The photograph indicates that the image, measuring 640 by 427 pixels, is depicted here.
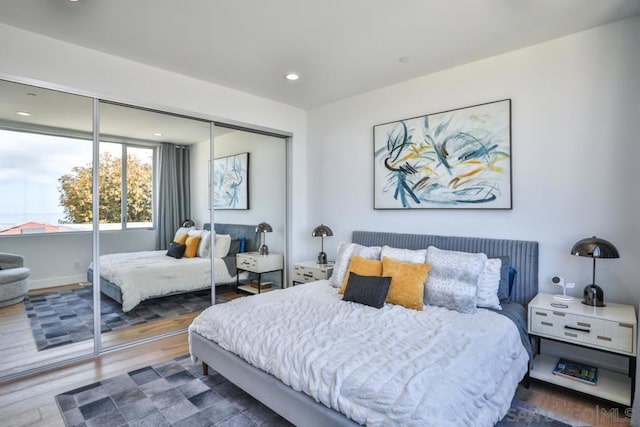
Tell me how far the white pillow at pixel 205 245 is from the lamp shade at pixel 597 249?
3.55m

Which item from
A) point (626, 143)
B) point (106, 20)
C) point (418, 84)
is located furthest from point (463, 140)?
point (106, 20)

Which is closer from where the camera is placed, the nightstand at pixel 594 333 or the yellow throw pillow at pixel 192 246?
the nightstand at pixel 594 333

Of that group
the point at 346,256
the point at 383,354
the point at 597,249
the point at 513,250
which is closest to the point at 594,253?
the point at 597,249

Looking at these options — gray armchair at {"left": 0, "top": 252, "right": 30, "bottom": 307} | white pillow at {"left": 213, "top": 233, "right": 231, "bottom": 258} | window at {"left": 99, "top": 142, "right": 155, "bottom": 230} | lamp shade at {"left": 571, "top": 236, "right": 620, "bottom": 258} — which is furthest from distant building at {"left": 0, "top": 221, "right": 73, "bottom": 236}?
lamp shade at {"left": 571, "top": 236, "right": 620, "bottom": 258}

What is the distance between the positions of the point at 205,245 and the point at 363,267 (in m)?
1.98

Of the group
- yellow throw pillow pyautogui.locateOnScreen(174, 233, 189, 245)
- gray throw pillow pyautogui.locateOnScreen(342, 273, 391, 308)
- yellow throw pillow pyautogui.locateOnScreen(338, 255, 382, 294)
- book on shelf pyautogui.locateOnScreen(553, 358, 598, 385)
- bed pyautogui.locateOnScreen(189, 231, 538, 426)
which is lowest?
book on shelf pyautogui.locateOnScreen(553, 358, 598, 385)

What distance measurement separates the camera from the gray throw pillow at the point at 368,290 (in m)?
2.74

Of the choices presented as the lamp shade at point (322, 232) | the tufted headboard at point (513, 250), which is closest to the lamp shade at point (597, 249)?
the tufted headboard at point (513, 250)

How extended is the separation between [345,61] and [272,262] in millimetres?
2726

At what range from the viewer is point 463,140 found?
336cm

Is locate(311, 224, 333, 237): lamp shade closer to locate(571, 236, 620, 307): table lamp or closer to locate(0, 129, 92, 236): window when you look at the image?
locate(0, 129, 92, 236): window

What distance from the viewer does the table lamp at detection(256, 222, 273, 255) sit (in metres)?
4.63

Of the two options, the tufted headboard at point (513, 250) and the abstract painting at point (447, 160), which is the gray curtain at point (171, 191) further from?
the tufted headboard at point (513, 250)

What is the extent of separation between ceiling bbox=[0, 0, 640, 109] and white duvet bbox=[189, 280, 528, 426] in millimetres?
2186
